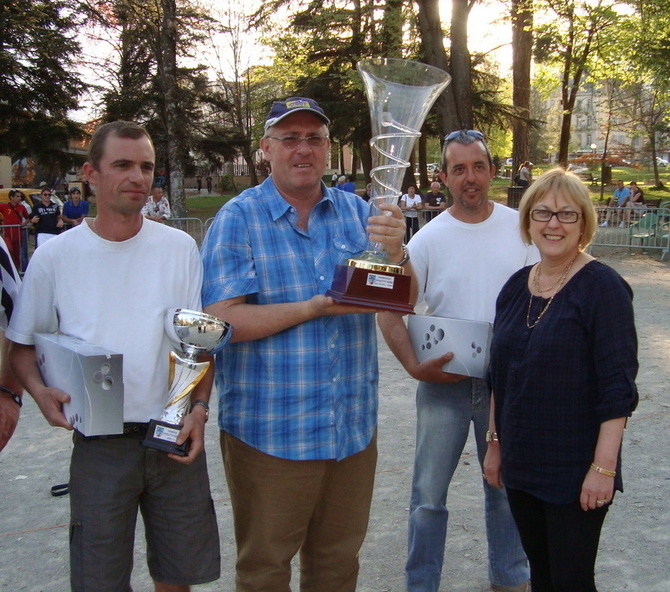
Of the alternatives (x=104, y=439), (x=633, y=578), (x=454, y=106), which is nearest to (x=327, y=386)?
(x=104, y=439)

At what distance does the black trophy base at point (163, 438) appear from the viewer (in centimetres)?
237

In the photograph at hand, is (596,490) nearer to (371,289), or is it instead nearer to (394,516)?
(371,289)

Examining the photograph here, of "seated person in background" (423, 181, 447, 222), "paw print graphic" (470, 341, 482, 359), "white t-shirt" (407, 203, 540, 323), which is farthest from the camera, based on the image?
"seated person in background" (423, 181, 447, 222)

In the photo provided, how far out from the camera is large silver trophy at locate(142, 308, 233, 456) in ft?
7.75

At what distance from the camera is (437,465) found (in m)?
3.18

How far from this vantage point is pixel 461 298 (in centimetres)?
317

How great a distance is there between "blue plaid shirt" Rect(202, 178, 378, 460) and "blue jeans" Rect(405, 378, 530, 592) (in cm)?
60

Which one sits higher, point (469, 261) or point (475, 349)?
point (469, 261)

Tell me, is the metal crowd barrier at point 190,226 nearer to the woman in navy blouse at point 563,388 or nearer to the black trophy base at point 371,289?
the black trophy base at point 371,289

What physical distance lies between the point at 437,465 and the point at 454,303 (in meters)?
0.76

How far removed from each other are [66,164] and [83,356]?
24.9 metres

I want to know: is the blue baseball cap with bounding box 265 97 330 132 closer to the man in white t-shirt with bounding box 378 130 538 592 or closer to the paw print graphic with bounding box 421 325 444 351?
the man in white t-shirt with bounding box 378 130 538 592

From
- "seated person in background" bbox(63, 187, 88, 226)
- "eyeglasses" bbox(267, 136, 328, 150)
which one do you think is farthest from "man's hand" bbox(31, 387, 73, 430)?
"seated person in background" bbox(63, 187, 88, 226)

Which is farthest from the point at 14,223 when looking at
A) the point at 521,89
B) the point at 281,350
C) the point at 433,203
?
the point at 521,89
